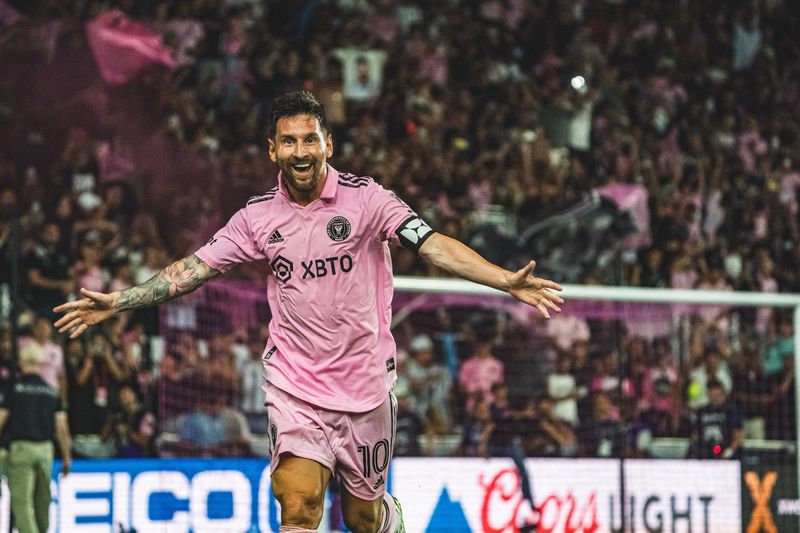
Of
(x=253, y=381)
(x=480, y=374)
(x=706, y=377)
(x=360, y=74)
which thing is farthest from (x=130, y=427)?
(x=360, y=74)

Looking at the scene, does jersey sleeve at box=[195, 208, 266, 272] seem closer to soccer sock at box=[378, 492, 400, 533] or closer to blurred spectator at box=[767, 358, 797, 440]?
soccer sock at box=[378, 492, 400, 533]

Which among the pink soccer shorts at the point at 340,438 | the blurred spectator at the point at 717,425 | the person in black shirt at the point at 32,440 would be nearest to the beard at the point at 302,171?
the pink soccer shorts at the point at 340,438

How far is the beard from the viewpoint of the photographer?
5.64 metres

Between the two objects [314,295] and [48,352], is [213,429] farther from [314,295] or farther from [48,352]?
[314,295]

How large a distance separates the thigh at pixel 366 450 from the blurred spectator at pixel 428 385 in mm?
5462

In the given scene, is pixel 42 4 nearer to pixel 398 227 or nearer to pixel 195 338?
pixel 195 338

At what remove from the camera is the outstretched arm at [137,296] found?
550 cm

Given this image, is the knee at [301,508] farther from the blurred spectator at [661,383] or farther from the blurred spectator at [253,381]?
the blurred spectator at [661,383]

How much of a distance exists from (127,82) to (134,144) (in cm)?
75

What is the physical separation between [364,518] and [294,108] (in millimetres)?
1836

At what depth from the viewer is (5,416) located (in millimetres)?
10594

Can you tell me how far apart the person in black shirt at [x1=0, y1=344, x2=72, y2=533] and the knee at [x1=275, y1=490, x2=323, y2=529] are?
16.3 ft

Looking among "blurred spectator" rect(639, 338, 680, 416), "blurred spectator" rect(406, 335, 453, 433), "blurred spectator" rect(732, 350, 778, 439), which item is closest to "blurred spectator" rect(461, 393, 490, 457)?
"blurred spectator" rect(406, 335, 453, 433)

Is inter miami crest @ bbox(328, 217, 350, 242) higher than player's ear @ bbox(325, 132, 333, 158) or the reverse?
the reverse
